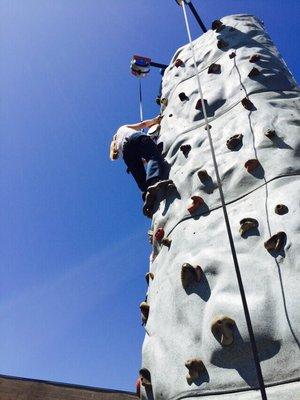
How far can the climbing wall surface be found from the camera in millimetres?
1475

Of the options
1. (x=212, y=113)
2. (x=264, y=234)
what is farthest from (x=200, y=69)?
(x=264, y=234)

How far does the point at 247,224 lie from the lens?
6.06ft

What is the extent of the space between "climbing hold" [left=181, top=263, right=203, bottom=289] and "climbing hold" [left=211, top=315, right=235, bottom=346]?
273 millimetres

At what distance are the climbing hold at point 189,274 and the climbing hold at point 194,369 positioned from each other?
38cm

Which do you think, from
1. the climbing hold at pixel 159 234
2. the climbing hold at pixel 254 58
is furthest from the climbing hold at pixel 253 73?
the climbing hold at pixel 159 234

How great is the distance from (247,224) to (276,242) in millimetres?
191

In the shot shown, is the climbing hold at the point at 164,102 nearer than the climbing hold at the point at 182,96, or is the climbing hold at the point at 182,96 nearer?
the climbing hold at the point at 182,96

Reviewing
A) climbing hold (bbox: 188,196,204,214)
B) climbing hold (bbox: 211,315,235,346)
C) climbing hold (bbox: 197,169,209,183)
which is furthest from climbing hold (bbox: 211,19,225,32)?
climbing hold (bbox: 211,315,235,346)

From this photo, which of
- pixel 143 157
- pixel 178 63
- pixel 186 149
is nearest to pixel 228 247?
pixel 186 149

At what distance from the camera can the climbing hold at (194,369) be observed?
156cm

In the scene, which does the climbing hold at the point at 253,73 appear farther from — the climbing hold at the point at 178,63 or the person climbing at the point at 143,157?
the climbing hold at the point at 178,63

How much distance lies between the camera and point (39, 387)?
714 centimetres

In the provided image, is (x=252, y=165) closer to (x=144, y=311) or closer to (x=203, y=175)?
(x=203, y=175)

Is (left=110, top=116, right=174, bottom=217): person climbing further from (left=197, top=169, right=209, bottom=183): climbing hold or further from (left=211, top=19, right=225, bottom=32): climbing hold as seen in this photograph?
(left=211, top=19, right=225, bottom=32): climbing hold
